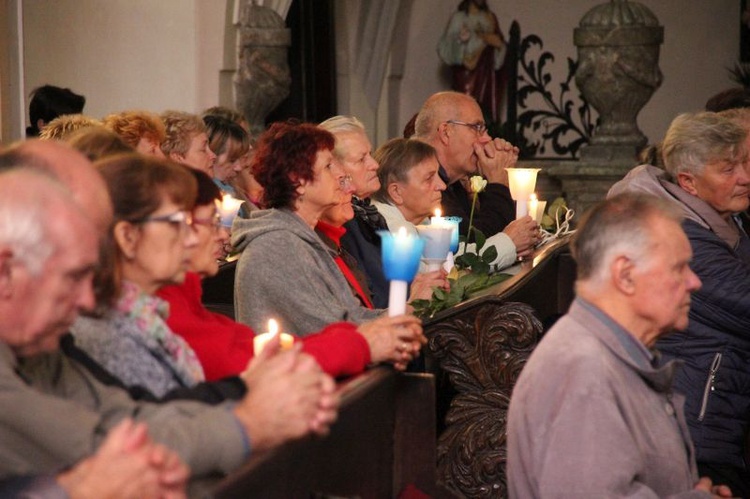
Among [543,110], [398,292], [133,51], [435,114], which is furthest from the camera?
[543,110]

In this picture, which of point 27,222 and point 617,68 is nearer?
point 27,222

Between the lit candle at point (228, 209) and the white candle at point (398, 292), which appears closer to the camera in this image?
the white candle at point (398, 292)

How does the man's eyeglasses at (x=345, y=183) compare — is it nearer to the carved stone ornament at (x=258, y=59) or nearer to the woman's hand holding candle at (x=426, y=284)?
the woman's hand holding candle at (x=426, y=284)

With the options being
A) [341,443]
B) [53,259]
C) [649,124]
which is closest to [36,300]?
[53,259]

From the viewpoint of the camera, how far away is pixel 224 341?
118 inches

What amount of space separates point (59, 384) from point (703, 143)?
2573 millimetres

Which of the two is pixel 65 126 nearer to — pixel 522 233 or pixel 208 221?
pixel 208 221


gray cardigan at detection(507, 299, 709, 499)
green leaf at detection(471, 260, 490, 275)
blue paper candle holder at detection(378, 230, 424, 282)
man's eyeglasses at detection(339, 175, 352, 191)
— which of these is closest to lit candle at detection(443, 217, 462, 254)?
green leaf at detection(471, 260, 490, 275)

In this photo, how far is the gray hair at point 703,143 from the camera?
4.25 metres

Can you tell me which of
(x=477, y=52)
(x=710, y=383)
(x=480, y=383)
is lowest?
(x=480, y=383)

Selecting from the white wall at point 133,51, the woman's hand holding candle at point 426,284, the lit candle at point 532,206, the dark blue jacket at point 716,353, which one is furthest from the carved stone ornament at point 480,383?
the white wall at point 133,51

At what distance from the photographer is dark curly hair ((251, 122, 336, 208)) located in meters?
4.13

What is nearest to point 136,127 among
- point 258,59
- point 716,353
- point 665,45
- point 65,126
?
point 65,126

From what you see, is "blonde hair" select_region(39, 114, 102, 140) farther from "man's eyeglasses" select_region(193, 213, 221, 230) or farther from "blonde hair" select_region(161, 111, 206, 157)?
"man's eyeglasses" select_region(193, 213, 221, 230)
